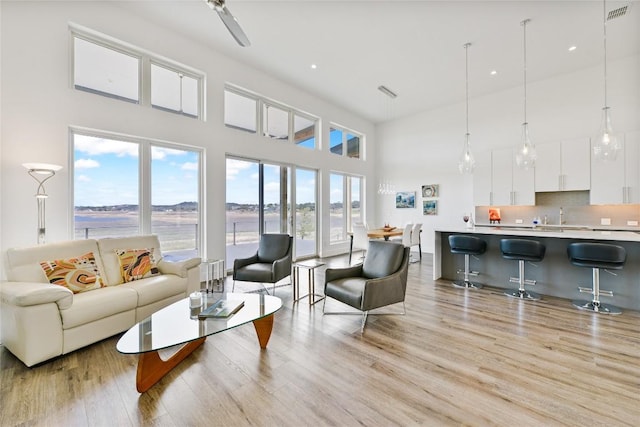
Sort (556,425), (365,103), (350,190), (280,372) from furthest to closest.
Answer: (350,190) → (365,103) → (280,372) → (556,425)

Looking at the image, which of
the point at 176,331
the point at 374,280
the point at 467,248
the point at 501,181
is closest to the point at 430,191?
the point at 501,181

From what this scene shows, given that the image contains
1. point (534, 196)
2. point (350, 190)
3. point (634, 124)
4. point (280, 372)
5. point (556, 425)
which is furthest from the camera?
point (350, 190)

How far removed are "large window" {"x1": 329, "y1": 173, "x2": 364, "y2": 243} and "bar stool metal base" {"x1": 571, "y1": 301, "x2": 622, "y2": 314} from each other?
5.00 meters

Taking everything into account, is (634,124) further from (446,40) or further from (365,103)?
(365,103)

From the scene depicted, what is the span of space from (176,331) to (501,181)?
697cm

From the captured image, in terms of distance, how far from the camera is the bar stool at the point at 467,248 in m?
4.16

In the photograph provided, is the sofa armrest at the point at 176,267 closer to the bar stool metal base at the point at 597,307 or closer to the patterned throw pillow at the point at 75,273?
the patterned throw pillow at the point at 75,273

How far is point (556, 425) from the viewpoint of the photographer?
162 centimetres

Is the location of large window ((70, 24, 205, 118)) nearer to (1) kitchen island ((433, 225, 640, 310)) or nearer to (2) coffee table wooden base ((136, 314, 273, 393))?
(2) coffee table wooden base ((136, 314, 273, 393))

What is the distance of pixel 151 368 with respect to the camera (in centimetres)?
200

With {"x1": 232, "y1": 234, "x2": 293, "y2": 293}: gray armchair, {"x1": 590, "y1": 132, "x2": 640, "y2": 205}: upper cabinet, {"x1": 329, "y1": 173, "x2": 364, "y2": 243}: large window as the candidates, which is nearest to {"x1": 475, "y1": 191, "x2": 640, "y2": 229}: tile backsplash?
{"x1": 590, "y1": 132, "x2": 640, "y2": 205}: upper cabinet

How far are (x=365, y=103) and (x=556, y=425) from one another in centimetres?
703

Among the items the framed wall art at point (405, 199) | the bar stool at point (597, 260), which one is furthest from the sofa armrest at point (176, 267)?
the framed wall art at point (405, 199)

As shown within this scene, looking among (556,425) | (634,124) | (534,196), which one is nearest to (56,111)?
(556,425)
